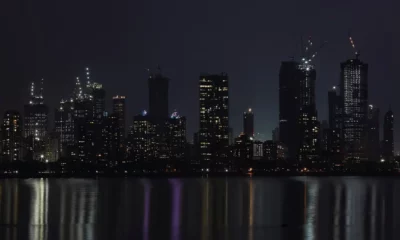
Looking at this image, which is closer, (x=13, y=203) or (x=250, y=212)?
(x=250, y=212)

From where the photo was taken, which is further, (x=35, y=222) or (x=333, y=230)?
(x=35, y=222)

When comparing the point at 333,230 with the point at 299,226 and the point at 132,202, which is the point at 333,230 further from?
the point at 132,202

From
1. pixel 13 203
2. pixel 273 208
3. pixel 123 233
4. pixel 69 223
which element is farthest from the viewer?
pixel 13 203

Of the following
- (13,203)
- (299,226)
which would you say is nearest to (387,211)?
(299,226)

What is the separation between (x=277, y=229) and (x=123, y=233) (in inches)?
417

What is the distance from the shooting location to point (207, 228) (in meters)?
56.5

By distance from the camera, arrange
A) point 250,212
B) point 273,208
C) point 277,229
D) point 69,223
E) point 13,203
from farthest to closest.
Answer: point 13,203
point 273,208
point 250,212
point 69,223
point 277,229

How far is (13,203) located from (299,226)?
35.8m

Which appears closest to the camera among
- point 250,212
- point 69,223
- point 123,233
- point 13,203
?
point 123,233

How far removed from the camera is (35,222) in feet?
199

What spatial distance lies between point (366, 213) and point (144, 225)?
74.9 feet

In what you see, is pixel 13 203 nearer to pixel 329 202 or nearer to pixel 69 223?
pixel 69 223

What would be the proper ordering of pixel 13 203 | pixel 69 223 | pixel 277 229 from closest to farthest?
pixel 277 229 → pixel 69 223 → pixel 13 203

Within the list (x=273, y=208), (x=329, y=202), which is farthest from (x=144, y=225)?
(x=329, y=202)
